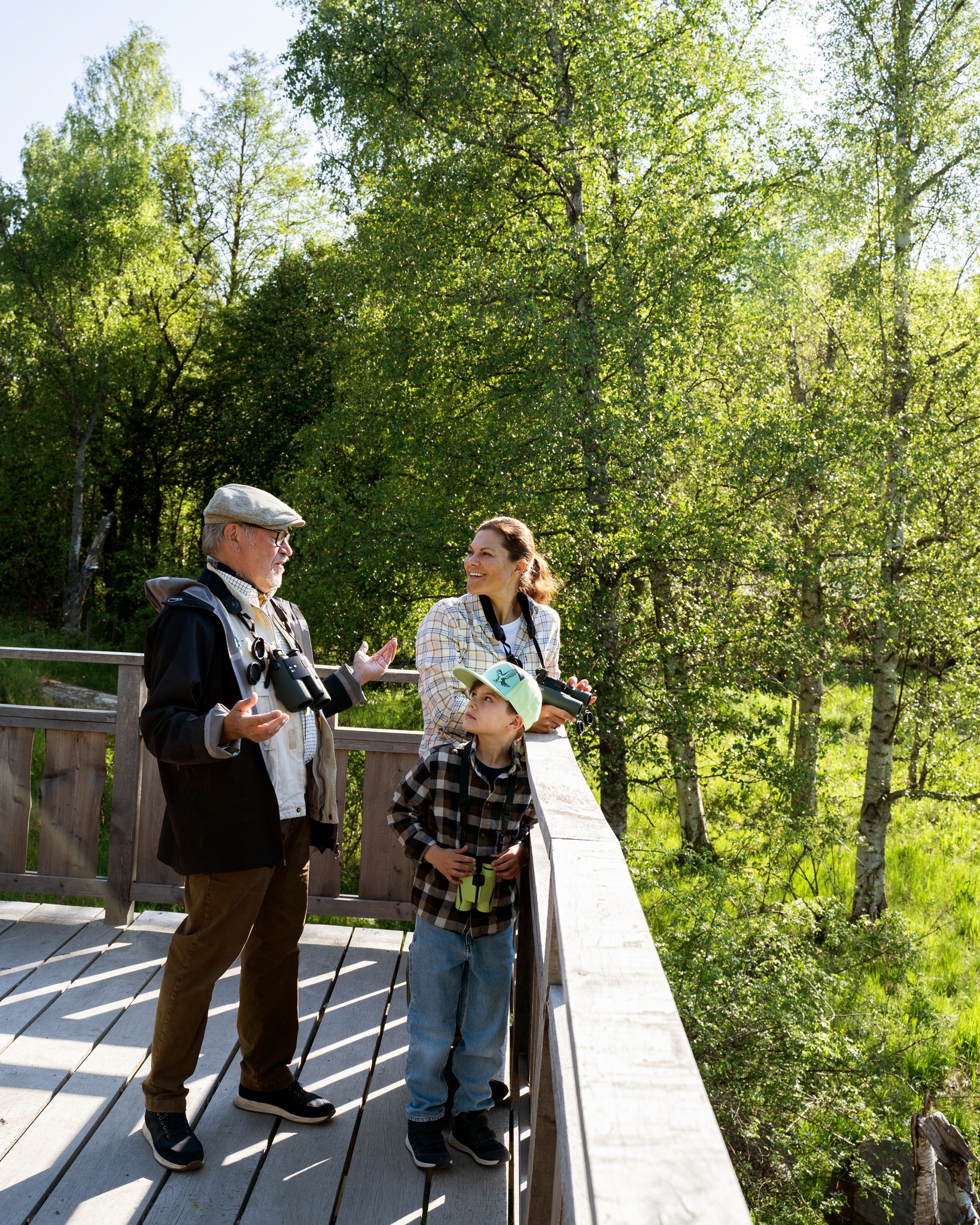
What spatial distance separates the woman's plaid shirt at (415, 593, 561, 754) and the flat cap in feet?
1.41

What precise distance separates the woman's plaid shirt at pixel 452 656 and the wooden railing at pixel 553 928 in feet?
1.10

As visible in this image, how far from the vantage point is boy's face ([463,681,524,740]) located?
2.41 metres

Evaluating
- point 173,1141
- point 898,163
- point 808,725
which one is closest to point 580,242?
point 898,163

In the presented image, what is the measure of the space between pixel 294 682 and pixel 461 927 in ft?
2.35

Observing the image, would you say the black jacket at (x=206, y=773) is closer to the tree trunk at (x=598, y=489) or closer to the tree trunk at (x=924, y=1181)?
the tree trunk at (x=924, y=1181)

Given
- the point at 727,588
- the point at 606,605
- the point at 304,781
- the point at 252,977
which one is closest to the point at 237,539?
the point at 304,781

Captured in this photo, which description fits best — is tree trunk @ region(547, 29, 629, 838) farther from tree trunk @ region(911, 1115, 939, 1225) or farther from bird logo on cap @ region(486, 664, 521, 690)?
bird logo on cap @ region(486, 664, 521, 690)

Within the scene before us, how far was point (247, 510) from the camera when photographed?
2.51 metres

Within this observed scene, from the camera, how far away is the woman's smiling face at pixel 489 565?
2797 mm

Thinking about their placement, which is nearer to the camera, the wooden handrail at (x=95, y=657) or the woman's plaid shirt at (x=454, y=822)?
the woman's plaid shirt at (x=454, y=822)

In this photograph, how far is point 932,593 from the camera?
9844 millimetres

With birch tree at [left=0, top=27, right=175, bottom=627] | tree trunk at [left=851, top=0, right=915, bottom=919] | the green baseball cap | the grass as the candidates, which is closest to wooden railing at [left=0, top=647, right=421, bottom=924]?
the green baseball cap

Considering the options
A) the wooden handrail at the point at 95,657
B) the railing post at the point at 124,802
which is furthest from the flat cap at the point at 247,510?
the railing post at the point at 124,802

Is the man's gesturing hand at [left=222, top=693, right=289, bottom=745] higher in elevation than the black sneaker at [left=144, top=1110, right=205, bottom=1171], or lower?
higher
